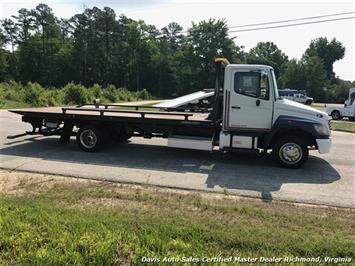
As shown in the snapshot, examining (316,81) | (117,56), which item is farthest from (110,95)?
(316,81)

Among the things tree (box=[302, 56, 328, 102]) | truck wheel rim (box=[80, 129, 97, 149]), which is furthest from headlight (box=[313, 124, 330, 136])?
tree (box=[302, 56, 328, 102])

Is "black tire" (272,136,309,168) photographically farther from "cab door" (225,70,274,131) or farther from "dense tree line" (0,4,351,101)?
"dense tree line" (0,4,351,101)

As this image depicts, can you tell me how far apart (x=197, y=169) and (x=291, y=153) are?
2.31 meters

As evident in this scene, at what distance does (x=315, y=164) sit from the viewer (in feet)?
30.0

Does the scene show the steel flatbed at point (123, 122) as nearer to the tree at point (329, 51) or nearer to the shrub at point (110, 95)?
the shrub at point (110, 95)

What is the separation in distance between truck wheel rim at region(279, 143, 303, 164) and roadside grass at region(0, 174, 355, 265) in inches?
108

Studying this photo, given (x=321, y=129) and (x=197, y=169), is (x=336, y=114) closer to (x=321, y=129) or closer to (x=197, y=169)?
(x=321, y=129)

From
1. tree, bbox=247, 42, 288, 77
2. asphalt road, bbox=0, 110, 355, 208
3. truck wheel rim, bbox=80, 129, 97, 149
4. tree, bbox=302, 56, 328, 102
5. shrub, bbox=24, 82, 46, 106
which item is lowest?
asphalt road, bbox=0, 110, 355, 208

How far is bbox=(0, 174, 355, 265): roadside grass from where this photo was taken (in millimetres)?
3971

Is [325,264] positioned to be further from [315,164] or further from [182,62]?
[182,62]

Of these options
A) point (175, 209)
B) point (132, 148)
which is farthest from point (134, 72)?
point (175, 209)

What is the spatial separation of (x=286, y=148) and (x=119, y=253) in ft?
18.8

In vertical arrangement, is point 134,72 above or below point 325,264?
above

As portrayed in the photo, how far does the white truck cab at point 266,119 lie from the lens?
8.48 m
